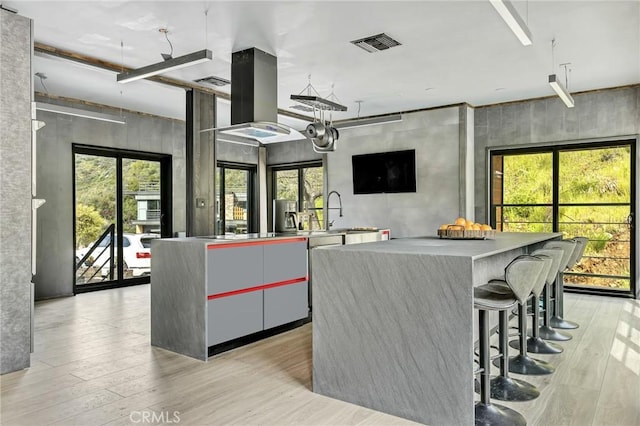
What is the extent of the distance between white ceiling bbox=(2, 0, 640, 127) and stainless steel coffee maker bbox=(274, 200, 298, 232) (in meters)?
1.62

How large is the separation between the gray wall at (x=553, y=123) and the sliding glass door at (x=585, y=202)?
0.55ft

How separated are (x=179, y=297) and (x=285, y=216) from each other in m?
1.72

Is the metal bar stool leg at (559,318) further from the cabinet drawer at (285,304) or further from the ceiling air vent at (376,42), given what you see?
the ceiling air vent at (376,42)

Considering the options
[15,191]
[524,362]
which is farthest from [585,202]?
[15,191]

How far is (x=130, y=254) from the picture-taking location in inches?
296

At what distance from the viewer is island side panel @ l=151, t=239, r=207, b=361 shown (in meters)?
3.68

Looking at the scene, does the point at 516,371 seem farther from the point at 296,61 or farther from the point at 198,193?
the point at 198,193

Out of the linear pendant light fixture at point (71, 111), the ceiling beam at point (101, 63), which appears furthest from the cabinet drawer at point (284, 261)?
the linear pendant light fixture at point (71, 111)

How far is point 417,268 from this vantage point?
8.38 feet

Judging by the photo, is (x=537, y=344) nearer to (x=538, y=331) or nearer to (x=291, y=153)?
(x=538, y=331)

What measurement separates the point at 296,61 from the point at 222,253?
2506 millimetres

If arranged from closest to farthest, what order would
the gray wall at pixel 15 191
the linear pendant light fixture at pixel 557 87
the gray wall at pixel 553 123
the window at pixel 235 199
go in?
the gray wall at pixel 15 191 → the linear pendant light fixture at pixel 557 87 → the gray wall at pixel 553 123 → the window at pixel 235 199

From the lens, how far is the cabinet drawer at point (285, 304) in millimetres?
4262

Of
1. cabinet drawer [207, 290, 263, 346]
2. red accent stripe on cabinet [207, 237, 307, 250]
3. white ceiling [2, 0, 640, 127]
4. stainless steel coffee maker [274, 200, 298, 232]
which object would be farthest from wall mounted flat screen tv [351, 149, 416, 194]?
cabinet drawer [207, 290, 263, 346]
